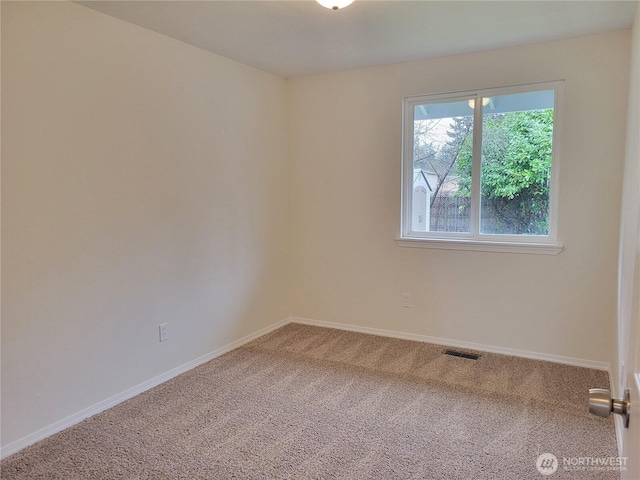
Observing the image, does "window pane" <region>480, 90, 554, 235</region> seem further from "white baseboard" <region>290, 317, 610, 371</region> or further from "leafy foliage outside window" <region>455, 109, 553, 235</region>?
"white baseboard" <region>290, 317, 610, 371</region>

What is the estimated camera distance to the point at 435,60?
340 cm

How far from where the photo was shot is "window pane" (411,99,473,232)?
3469 mm

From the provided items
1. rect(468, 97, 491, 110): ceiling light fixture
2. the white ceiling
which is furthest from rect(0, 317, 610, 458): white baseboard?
the white ceiling

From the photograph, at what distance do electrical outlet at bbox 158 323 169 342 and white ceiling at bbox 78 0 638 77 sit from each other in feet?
6.39

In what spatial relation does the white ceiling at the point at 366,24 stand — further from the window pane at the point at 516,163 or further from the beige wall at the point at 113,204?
→ the window pane at the point at 516,163

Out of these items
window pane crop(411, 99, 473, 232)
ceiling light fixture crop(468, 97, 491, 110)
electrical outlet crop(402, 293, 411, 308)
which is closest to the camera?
ceiling light fixture crop(468, 97, 491, 110)

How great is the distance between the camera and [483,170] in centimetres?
338

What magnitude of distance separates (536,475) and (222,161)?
280cm

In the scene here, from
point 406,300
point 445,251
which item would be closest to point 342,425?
point 406,300

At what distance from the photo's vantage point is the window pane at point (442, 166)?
11.4ft

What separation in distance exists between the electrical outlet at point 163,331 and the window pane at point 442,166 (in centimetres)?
215

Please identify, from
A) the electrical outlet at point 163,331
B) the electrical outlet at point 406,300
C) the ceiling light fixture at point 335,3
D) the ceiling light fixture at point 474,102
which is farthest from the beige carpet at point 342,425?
the ceiling light fixture at point 335,3

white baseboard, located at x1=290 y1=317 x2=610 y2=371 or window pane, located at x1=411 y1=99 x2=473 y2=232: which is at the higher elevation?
window pane, located at x1=411 y1=99 x2=473 y2=232

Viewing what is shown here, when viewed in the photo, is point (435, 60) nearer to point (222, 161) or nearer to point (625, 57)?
point (625, 57)
